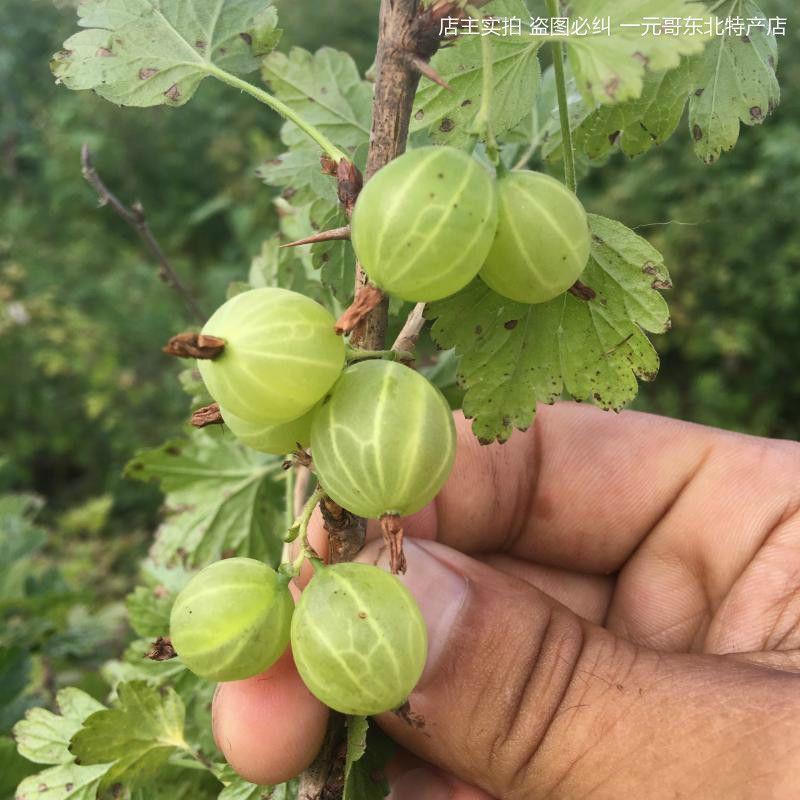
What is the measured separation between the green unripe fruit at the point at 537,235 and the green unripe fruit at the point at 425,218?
0.12ft

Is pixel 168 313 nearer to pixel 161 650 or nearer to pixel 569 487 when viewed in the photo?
pixel 569 487

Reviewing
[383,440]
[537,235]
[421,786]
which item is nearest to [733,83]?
[537,235]

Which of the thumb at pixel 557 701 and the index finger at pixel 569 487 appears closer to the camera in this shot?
the thumb at pixel 557 701

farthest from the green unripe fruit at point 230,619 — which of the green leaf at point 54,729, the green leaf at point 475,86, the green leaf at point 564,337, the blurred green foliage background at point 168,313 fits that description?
the blurred green foliage background at point 168,313

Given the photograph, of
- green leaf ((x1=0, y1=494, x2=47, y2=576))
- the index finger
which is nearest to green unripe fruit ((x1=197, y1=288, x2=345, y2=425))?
the index finger

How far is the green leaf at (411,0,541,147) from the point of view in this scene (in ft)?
3.00

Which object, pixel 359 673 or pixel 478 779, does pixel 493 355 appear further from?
pixel 478 779

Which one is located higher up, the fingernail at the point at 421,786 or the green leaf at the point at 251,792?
the green leaf at the point at 251,792

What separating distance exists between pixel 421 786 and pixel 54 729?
63 centimetres

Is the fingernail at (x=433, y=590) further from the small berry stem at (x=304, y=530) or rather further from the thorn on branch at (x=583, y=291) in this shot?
the thorn on branch at (x=583, y=291)

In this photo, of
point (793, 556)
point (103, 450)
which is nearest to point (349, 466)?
point (793, 556)

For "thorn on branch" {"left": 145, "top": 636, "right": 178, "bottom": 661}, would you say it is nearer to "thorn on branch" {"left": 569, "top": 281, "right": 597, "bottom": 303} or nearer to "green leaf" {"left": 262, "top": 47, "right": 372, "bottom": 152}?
"thorn on branch" {"left": 569, "top": 281, "right": 597, "bottom": 303}

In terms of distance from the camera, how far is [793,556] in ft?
4.29

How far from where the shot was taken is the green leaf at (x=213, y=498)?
4.71 feet
